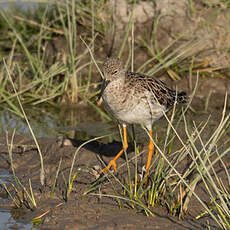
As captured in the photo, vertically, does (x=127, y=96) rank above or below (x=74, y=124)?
above

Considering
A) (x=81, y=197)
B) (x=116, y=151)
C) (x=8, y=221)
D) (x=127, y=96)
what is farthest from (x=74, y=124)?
(x=8, y=221)

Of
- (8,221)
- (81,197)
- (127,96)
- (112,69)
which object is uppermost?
(112,69)

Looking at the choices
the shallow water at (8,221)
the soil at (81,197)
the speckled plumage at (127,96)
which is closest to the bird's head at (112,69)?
the speckled plumage at (127,96)

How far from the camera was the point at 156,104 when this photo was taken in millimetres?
6074

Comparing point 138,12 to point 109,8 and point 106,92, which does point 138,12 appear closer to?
point 109,8

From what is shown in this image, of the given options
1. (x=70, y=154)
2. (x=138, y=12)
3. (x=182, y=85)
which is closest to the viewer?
(x=70, y=154)

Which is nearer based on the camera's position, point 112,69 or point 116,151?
point 112,69

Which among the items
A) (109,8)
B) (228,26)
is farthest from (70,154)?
(228,26)

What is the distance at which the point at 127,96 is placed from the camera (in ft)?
19.3

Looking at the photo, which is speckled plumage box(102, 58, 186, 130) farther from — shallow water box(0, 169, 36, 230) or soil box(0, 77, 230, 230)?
shallow water box(0, 169, 36, 230)

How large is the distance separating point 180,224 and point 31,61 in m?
4.95

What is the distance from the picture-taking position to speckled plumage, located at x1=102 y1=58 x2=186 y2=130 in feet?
19.2

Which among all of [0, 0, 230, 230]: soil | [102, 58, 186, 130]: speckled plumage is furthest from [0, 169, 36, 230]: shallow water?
[102, 58, 186, 130]: speckled plumage

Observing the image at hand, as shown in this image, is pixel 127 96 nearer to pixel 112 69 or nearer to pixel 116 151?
pixel 112 69
